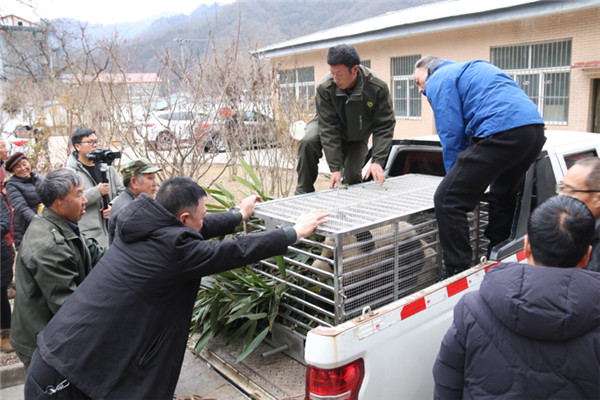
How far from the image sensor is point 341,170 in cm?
431

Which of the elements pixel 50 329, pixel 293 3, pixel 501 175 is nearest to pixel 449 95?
pixel 501 175

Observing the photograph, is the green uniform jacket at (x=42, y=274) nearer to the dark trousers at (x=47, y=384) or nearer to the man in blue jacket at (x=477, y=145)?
the dark trousers at (x=47, y=384)

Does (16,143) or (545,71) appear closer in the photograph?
(16,143)

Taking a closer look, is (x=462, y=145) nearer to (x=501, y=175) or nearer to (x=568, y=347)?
(x=501, y=175)

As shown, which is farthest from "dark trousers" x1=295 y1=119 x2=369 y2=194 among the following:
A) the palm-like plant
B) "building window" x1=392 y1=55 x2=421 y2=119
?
"building window" x1=392 y1=55 x2=421 y2=119

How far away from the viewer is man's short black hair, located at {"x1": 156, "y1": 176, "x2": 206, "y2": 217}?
2.38 meters

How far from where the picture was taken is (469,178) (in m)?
2.72

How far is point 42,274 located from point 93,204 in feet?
6.48

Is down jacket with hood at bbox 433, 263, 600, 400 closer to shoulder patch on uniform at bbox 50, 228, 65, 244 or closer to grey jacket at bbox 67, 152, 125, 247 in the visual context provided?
shoulder patch on uniform at bbox 50, 228, 65, 244

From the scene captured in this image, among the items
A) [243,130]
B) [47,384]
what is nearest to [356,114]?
[47,384]

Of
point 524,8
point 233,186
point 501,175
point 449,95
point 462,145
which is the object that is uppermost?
point 524,8

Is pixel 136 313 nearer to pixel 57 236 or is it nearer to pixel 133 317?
pixel 133 317

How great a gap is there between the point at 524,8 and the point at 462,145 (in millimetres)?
10837

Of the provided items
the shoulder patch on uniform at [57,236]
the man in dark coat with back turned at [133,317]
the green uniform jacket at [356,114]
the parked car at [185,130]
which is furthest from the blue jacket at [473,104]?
the parked car at [185,130]
